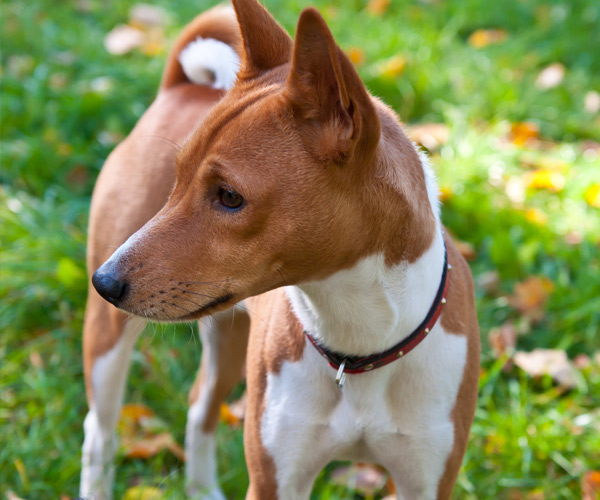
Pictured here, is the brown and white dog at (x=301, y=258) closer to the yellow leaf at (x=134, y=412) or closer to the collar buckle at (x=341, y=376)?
the collar buckle at (x=341, y=376)

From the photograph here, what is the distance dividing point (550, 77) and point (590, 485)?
142 inches

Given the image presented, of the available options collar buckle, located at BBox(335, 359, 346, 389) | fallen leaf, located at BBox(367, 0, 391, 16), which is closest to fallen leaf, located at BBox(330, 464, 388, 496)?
collar buckle, located at BBox(335, 359, 346, 389)

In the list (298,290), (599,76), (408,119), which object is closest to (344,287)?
(298,290)

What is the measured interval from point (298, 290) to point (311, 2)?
15.7 feet

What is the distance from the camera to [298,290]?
8.65 feet

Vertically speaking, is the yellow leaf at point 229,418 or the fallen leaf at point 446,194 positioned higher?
the fallen leaf at point 446,194

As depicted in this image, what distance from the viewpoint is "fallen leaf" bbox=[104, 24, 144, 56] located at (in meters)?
6.30

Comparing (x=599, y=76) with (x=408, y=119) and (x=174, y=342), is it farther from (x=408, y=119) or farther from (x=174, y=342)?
(x=174, y=342)

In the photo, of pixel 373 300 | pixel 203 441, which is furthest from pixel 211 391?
pixel 373 300

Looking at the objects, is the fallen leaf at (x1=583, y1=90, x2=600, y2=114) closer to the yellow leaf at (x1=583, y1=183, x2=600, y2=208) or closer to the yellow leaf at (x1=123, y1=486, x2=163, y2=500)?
the yellow leaf at (x1=583, y1=183, x2=600, y2=208)

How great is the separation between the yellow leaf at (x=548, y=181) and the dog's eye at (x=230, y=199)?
10.9 ft

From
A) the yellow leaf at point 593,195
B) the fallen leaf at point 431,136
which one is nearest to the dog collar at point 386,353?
the yellow leaf at point 593,195

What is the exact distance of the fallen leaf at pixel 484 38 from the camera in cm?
645

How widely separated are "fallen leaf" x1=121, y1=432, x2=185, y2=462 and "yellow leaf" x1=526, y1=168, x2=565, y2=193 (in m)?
2.74
